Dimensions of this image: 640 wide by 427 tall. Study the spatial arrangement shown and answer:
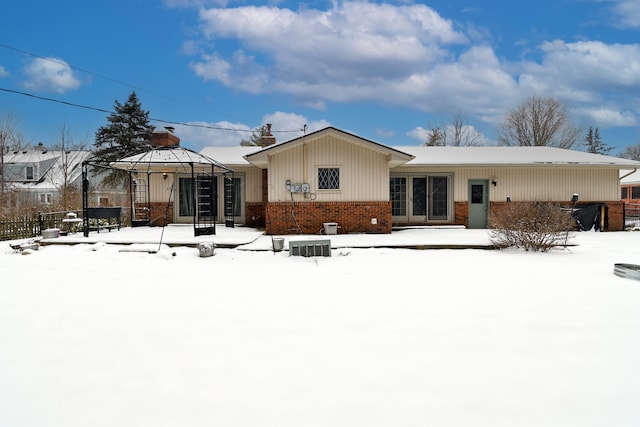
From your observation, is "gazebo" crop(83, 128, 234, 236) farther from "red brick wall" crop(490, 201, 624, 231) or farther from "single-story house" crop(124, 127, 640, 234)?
"red brick wall" crop(490, 201, 624, 231)

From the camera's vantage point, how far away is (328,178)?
42.8ft

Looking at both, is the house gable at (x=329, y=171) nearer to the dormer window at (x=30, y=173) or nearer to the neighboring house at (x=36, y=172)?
the neighboring house at (x=36, y=172)

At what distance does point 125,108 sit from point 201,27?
730 inches

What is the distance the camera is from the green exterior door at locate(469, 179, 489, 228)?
15.4 m

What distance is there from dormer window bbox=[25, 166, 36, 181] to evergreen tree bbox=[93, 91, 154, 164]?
6183mm

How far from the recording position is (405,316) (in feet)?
16.0

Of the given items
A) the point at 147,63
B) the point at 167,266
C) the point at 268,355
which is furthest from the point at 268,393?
the point at 147,63

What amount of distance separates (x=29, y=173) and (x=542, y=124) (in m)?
42.1

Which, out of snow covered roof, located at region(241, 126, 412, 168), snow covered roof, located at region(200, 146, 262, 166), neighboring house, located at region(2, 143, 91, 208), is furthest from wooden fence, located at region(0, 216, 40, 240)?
neighboring house, located at region(2, 143, 91, 208)

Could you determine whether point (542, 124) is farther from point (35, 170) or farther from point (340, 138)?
point (35, 170)

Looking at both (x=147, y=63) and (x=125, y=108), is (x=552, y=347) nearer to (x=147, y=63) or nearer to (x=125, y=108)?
(x=147, y=63)

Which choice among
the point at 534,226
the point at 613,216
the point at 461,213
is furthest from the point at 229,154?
the point at 613,216

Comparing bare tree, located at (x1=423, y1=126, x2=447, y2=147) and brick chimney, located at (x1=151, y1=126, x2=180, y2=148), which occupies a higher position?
bare tree, located at (x1=423, y1=126, x2=447, y2=147)

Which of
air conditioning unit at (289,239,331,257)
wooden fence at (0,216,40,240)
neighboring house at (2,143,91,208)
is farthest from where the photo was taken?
neighboring house at (2,143,91,208)
